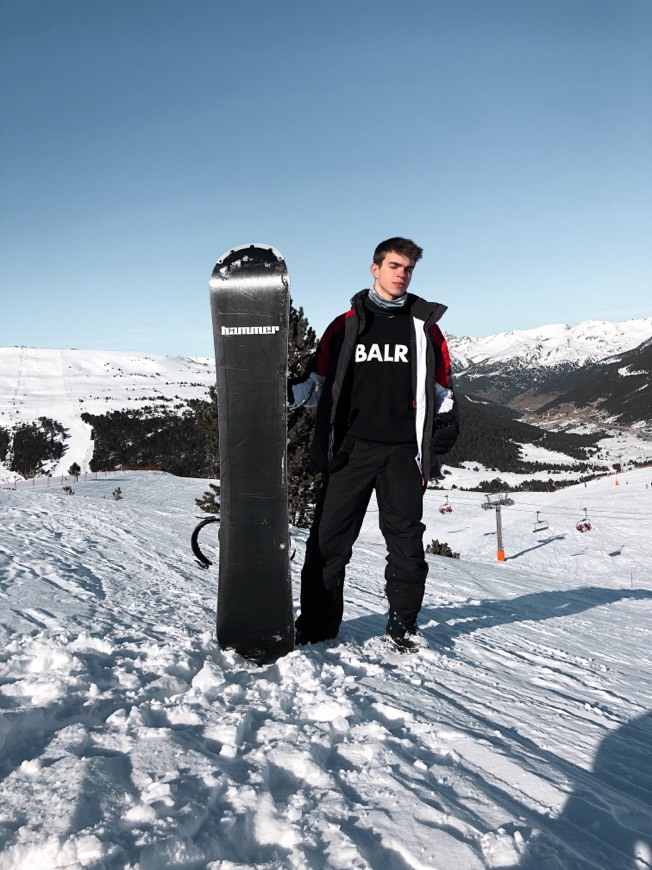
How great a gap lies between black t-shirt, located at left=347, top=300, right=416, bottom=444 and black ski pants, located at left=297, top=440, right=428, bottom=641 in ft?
0.31

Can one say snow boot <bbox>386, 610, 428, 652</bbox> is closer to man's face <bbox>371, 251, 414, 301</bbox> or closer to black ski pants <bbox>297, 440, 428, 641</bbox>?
black ski pants <bbox>297, 440, 428, 641</bbox>

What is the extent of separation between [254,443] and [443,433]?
1.15 m

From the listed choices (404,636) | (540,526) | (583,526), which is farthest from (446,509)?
(404,636)

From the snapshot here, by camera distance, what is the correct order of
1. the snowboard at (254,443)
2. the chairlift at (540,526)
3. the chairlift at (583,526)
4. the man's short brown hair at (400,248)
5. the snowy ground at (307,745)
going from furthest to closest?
1. the chairlift at (540,526)
2. the chairlift at (583,526)
3. the man's short brown hair at (400,248)
4. the snowboard at (254,443)
5. the snowy ground at (307,745)

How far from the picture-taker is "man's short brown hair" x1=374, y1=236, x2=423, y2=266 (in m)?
3.05

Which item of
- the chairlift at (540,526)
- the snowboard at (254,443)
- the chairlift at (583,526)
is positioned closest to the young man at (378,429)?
the snowboard at (254,443)

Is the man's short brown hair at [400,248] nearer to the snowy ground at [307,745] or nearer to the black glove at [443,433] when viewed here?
the black glove at [443,433]

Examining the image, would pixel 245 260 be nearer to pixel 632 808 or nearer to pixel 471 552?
pixel 632 808

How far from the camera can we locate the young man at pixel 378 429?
3.10m

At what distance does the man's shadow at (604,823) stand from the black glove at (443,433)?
1.65m

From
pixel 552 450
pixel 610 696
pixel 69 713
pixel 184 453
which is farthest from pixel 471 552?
pixel 552 450

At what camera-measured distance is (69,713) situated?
80.2 inches

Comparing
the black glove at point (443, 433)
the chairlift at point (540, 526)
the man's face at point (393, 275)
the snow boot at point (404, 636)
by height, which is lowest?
the chairlift at point (540, 526)

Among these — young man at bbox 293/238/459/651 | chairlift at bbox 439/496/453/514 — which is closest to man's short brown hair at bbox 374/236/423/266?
young man at bbox 293/238/459/651
